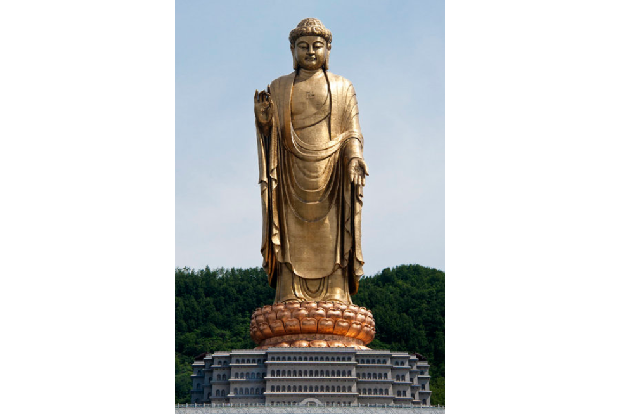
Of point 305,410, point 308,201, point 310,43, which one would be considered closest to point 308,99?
point 310,43

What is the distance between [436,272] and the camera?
23.3 metres

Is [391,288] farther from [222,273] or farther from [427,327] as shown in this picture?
[222,273]

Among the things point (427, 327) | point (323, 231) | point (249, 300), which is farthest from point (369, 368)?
point (249, 300)

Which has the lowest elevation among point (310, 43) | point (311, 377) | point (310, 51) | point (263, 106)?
point (311, 377)

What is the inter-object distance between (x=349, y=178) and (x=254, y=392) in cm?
288

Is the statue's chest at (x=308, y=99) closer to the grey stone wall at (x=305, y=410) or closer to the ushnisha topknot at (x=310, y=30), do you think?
the ushnisha topknot at (x=310, y=30)

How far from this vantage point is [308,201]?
1132 cm

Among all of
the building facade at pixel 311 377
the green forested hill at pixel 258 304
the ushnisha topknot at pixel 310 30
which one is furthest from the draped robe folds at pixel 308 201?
the green forested hill at pixel 258 304

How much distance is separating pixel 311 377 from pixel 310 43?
14.1 feet

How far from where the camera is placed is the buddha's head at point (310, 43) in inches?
455

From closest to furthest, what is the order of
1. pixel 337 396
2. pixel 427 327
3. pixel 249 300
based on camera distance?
1. pixel 337 396
2. pixel 427 327
3. pixel 249 300

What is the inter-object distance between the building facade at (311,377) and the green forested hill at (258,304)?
7.83 meters

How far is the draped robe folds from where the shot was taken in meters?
11.2

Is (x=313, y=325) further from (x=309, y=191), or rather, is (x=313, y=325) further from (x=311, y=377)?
(x=309, y=191)
